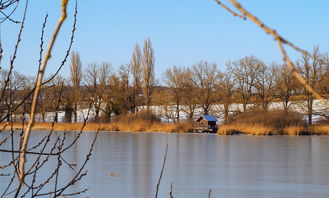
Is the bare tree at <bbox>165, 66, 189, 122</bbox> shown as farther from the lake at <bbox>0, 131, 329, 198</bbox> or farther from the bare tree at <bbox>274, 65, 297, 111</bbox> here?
the lake at <bbox>0, 131, 329, 198</bbox>

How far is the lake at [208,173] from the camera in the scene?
9078mm

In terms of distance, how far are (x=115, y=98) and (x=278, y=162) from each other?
26.3 meters

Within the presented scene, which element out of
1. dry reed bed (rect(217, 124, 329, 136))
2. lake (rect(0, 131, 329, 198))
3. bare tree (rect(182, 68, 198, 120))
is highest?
bare tree (rect(182, 68, 198, 120))

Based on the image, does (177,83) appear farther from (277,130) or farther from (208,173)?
(208,173)

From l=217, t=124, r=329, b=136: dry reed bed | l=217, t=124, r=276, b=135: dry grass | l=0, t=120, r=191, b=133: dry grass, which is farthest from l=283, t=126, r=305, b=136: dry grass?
l=0, t=120, r=191, b=133: dry grass

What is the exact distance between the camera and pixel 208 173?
38.5 ft

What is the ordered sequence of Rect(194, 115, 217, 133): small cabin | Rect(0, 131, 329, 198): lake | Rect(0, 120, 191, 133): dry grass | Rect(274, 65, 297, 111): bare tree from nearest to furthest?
Rect(0, 131, 329, 198): lake, Rect(0, 120, 191, 133): dry grass, Rect(194, 115, 217, 133): small cabin, Rect(274, 65, 297, 111): bare tree

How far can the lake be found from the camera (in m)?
9.08

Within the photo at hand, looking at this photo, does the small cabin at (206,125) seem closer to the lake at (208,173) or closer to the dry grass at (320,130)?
the dry grass at (320,130)

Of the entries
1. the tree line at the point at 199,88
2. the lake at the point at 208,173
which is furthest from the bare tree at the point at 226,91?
the lake at the point at 208,173

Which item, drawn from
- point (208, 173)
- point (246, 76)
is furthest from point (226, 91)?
point (208, 173)

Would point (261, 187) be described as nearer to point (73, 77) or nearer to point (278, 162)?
point (278, 162)

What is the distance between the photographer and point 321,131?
2867 cm

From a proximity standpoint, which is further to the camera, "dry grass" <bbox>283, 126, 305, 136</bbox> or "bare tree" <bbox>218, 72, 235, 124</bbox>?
"bare tree" <bbox>218, 72, 235, 124</bbox>
